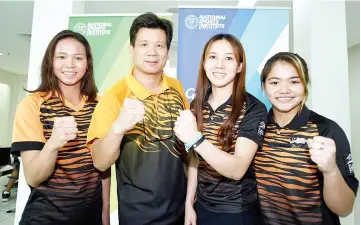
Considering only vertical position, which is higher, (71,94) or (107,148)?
(71,94)

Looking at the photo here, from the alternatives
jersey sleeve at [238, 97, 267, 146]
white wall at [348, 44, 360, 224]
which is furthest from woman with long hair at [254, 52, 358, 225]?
white wall at [348, 44, 360, 224]

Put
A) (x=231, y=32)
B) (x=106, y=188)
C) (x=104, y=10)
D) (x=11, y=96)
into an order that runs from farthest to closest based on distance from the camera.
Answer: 1. (x=11, y=96)
2. (x=104, y=10)
3. (x=231, y=32)
4. (x=106, y=188)

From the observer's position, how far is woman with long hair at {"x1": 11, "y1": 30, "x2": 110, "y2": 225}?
1.20 meters

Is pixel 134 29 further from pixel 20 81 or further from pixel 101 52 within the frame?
pixel 20 81

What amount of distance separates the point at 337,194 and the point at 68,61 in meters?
1.44

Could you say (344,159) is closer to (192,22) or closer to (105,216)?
(105,216)

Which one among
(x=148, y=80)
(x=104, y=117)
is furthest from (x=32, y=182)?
(x=148, y=80)

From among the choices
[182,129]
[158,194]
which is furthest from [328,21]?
[158,194]

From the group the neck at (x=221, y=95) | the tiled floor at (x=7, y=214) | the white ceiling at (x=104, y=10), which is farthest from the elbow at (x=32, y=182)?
the tiled floor at (x=7, y=214)

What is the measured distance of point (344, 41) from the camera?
229cm

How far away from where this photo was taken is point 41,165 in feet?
3.85

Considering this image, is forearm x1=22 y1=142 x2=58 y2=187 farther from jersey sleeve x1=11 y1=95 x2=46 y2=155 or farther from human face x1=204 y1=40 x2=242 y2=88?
human face x1=204 y1=40 x2=242 y2=88

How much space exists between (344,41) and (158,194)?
2146 mm

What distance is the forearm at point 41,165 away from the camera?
1155 millimetres
